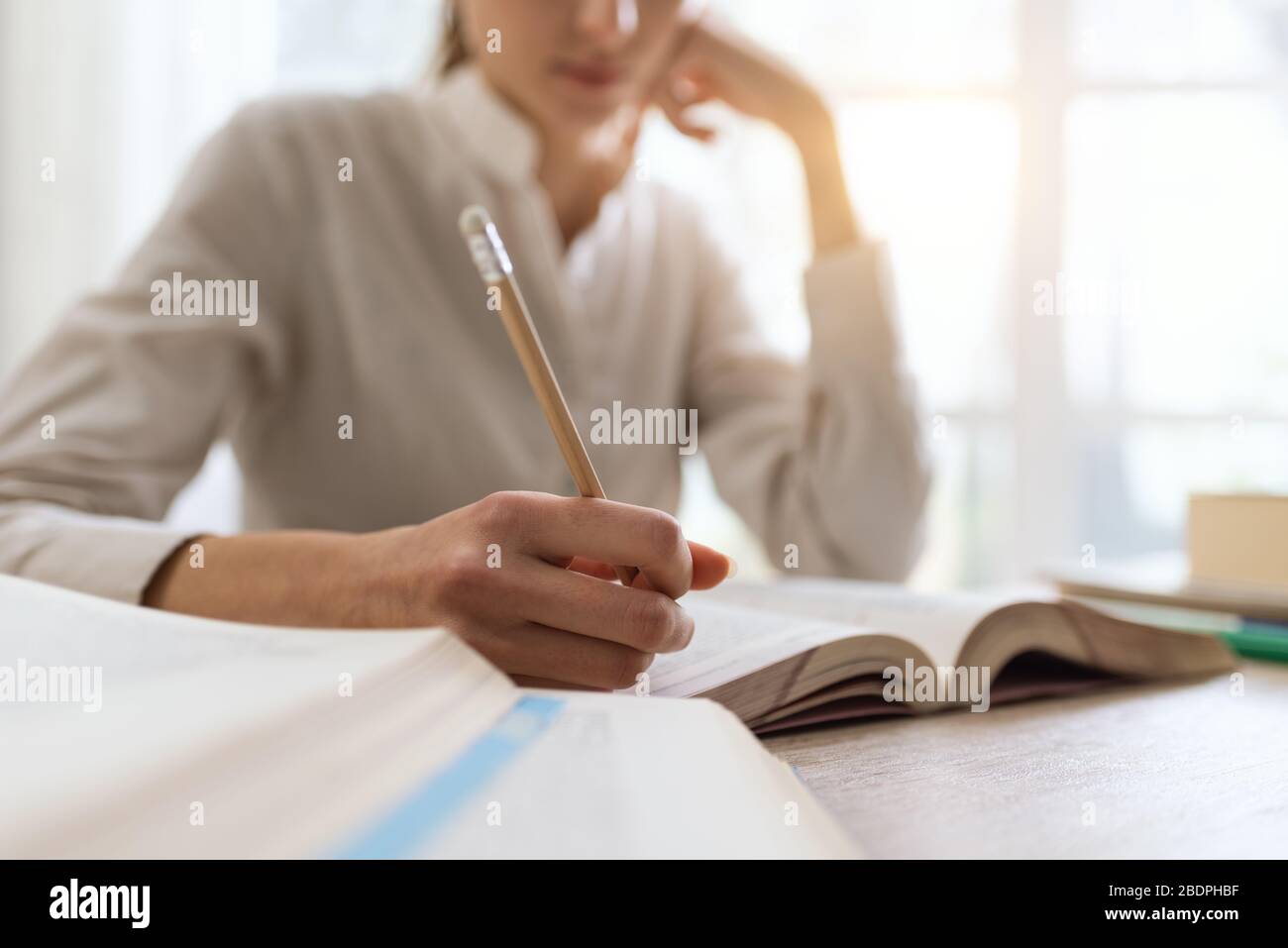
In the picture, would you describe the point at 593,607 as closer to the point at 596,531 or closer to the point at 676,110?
the point at 596,531

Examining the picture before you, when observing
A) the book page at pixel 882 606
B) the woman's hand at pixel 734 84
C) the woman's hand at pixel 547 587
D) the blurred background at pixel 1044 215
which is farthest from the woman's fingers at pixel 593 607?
the blurred background at pixel 1044 215

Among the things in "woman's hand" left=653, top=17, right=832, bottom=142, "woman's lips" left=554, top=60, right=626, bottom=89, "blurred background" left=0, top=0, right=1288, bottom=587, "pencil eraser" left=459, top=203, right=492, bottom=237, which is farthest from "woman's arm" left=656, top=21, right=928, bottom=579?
"blurred background" left=0, top=0, right=1288, bottom=587

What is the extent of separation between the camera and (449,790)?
10.8 inches

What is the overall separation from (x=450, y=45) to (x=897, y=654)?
0.93 meters

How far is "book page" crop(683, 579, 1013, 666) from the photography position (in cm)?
55

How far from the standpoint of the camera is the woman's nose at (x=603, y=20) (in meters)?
0.92

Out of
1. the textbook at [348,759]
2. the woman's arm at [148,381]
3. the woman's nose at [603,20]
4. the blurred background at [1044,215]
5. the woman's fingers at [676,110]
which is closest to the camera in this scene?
the textbook at [348,759]

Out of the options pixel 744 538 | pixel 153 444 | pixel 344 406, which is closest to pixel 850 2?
pixel 744 538

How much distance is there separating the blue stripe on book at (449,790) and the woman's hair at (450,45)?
97 centimetres

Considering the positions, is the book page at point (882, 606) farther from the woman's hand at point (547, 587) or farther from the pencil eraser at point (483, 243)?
the pencil eraser at point (483, 243)

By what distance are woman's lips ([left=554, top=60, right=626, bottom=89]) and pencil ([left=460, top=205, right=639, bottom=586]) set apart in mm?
633

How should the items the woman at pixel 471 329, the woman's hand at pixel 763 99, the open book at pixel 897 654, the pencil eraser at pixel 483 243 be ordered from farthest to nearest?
the woman's hand at pixel 763 99, the woman at pixel 471 329, the open book at pixel 897 654, the pencil eraser at pixel 483 243

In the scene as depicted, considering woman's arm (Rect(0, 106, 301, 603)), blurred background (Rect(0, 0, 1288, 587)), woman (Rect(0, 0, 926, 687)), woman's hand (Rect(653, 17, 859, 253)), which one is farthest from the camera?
blurred background (Rect(0, 0, 1288, 587))

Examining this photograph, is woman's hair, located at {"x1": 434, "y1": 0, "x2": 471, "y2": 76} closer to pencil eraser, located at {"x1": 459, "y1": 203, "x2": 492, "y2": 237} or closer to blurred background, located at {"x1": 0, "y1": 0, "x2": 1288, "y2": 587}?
pencil eraser, located at {"x1": 459, "y1": 203, "x2": 492, "y2": 237}
